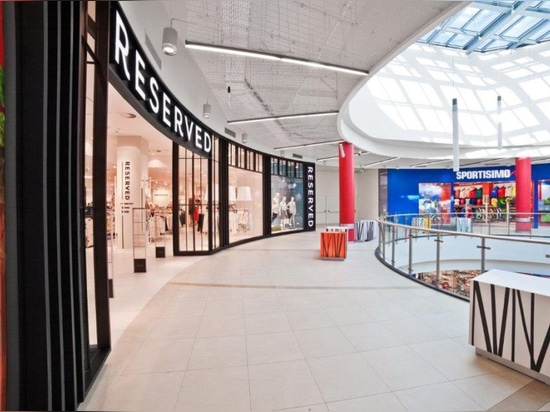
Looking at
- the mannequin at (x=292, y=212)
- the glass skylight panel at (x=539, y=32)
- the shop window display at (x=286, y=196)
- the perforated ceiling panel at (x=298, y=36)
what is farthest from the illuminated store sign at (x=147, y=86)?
the glass skylight panel at (x=539, y=32)

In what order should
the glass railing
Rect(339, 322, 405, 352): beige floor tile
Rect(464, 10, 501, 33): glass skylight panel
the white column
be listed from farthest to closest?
Rect(464, 10, 501, 33): glass skylight panel
the white column
the glass railing
Rect(339, 322, 405, 352): beige floor tile

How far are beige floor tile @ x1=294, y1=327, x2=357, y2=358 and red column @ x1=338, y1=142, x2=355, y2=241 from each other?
25.2ft

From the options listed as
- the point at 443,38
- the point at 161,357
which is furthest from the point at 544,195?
the point at 161,357

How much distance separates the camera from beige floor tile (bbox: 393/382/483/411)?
6.20 feet

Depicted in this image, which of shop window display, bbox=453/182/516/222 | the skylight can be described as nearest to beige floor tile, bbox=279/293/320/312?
the skylight

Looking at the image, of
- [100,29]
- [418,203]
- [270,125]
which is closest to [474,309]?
[100,29]

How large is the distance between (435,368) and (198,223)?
6782 mm

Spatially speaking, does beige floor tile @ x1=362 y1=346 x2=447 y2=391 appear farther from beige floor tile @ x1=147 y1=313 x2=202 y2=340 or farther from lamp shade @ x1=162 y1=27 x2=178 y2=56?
lamp shade @ x1=162 y1=27 x2=178 y2=56

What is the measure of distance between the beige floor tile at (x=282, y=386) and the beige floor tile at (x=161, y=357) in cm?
69

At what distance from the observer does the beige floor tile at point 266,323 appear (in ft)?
10.2

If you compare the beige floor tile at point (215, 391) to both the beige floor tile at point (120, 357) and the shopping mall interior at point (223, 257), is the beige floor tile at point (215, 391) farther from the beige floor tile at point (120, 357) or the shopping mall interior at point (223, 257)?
the beige floor tile at point (120, 357)

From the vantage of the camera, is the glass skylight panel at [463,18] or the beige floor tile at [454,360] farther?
the glass skylight panel at [463,18]

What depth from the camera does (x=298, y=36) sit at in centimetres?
416

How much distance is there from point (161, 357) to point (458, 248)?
406 inches
